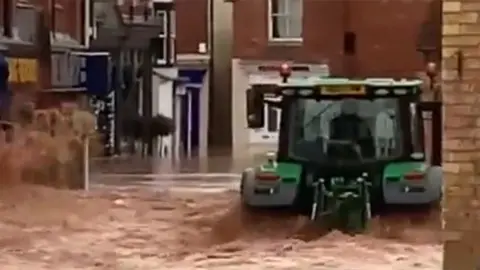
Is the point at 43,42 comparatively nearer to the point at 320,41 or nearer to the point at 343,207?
the point at 320,41

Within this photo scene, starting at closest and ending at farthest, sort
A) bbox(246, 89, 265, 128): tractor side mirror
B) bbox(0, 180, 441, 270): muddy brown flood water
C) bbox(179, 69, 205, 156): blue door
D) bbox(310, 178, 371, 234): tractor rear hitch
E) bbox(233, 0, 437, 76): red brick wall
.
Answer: bbox(0, 180, 441, 270): muddy brown flood water
bbox(310, 178, 371, 234): tractor rear hitch
bbox(246, 89, 265, 128): tractor side mirror
bbox(233, 0, 437, 76): red brick wall
bbox(179, 69, 205, 156): blue door

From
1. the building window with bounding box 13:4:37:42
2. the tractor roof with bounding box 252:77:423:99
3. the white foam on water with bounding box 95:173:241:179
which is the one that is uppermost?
the building window with bounding box 13:4:37:42

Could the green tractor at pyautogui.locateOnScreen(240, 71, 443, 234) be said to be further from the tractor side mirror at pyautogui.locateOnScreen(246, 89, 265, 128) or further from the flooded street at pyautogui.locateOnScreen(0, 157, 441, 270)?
the flooded street at pyautogui.locateOnScreen(0, 157, 441, 270)

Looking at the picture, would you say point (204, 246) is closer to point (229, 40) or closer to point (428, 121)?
point (428, 121)

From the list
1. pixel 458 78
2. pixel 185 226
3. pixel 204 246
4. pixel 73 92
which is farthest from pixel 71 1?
pixel 458 78

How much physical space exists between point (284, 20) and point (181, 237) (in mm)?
25206

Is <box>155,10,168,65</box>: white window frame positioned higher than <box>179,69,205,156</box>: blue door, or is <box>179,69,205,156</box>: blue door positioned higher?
<box>155,10,168,65</box>: white window frame

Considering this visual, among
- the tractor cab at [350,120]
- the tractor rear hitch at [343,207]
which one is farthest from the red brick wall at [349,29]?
the tractor rear hitch at [343,207]

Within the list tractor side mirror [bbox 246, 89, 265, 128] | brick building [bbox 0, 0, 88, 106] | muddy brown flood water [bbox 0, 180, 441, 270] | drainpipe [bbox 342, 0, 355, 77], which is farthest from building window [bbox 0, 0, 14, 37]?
tractor side mirror [bbox 246, 89, 265, 128]

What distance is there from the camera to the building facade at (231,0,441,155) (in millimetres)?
35344

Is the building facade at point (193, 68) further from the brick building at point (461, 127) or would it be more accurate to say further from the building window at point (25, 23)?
the brick building at point (461, 127)

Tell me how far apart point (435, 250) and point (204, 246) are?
2.60 metres

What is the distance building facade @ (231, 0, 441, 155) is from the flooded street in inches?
547

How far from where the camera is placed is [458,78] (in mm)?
8586
